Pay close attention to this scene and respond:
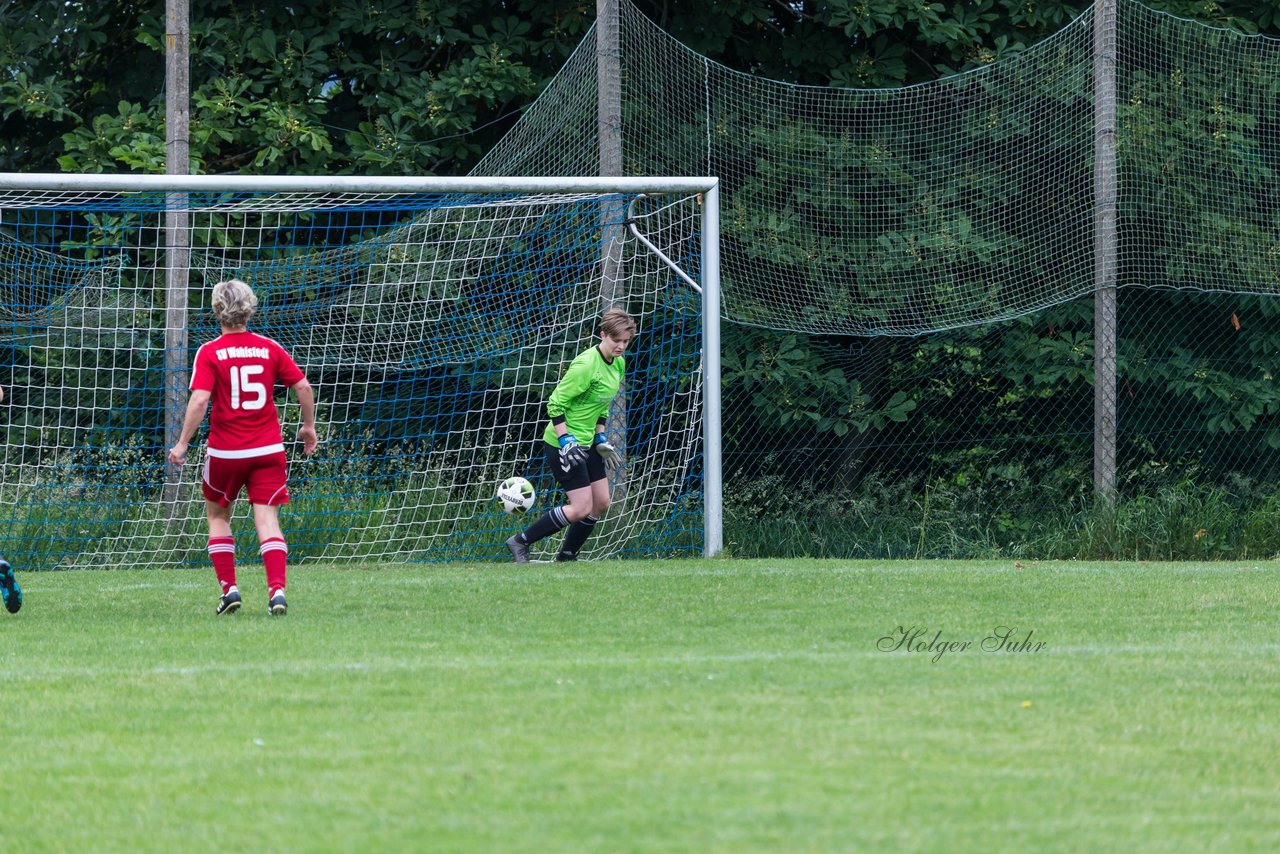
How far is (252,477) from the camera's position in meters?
7.68

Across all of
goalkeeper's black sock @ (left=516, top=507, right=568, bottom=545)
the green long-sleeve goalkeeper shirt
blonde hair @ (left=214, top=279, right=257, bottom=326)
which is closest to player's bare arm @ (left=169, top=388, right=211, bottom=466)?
blonde hair @ (left=214, top=279, right=257, bottom=326)

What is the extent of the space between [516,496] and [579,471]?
70cm

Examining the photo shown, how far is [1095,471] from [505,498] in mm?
4847

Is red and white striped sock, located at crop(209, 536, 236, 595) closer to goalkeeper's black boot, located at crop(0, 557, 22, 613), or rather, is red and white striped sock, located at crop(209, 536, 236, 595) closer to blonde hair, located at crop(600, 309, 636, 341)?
goalkeeper's black boot, located at crop(0, 557, 22, 613)

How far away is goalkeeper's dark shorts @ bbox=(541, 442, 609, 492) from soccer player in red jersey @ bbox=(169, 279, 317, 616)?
252 centimetres

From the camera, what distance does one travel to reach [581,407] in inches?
396

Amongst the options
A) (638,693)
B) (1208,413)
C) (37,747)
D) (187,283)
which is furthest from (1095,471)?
(37,747)

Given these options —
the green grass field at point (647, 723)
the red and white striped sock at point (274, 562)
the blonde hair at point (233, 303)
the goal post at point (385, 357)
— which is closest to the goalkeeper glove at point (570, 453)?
the goal post at point (385, 357)

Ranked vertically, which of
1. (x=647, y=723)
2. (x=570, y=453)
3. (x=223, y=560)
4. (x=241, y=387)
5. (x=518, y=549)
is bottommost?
(x=518, y=549)

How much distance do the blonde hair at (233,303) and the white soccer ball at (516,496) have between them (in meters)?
3.29

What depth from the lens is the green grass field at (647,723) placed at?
3795 mm

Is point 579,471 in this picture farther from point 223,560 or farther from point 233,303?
point 233,303

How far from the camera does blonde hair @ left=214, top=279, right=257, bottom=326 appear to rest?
7.46 meters

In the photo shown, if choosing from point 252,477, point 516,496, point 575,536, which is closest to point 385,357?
point 516,496
